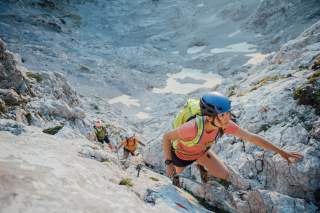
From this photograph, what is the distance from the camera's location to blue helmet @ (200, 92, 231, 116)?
23.4 ft

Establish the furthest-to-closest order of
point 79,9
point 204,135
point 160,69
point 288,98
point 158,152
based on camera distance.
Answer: point 79,9
point 160,69
point 158,152
point 288,98
point 204,135

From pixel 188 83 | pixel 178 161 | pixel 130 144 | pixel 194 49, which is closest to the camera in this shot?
pixel 178 161

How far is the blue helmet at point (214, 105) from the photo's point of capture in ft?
23.4

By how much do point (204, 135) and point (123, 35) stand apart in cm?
8661

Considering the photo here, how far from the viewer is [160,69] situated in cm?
6962

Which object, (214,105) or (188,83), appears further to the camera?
(188,83)

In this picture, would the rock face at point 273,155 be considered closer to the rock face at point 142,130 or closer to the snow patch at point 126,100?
the rock face at point 142,130

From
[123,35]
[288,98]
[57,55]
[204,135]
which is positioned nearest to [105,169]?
[204,135]

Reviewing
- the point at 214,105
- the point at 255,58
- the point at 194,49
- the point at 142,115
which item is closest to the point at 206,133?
the point at 214,105

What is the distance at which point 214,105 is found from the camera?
7.14 m

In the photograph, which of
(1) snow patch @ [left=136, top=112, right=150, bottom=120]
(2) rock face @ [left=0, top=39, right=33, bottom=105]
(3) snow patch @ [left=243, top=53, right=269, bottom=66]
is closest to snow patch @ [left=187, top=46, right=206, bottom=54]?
(3) snow patch @ [left=243, top=53, right=269, bottom=66]

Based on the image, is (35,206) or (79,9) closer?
(35,206)

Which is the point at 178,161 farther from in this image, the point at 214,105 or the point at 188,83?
the point at 188,83

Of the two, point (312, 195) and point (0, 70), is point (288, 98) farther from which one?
point (0, 70)
